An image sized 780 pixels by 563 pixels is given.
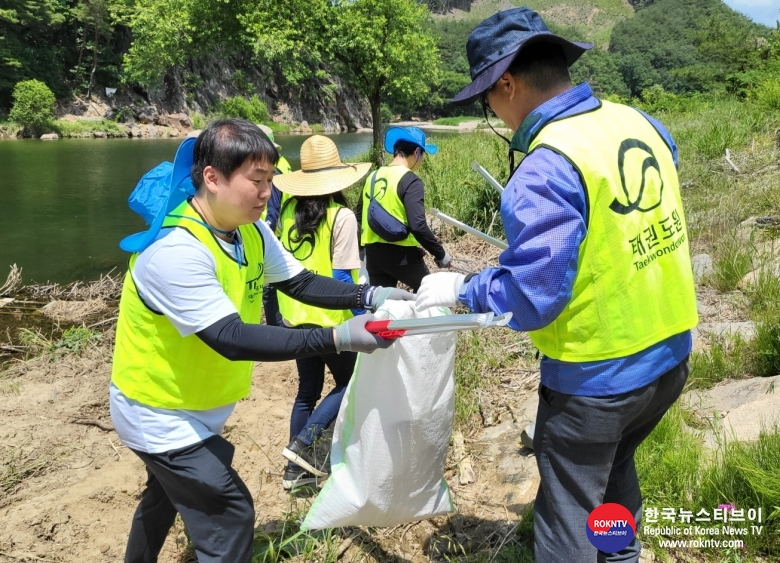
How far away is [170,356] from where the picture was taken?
173cm

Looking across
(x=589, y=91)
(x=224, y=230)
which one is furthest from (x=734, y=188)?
(x=224, y=230)

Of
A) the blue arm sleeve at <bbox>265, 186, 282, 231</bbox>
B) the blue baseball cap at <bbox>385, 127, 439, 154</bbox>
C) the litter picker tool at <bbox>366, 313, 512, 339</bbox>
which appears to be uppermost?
the blue baseball cap at <bbox>385, 127, 439, 154</bbox>

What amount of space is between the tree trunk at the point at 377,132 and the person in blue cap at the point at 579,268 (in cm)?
1168

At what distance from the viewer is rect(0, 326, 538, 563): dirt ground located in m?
2.41

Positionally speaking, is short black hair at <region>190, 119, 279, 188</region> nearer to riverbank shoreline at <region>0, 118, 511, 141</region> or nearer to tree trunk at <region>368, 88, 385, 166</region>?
tree trunk at <region>368, 88, 385, 166</region>

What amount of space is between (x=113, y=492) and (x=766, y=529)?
3.03 meters

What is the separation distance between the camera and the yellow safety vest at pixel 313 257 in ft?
9.70

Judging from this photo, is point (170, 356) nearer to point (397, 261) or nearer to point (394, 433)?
point (394, 433)

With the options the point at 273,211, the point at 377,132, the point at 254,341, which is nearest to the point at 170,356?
the point at 254,341

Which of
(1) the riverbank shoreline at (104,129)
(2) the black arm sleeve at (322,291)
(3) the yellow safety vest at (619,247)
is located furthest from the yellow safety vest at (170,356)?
(1) the riverbank shoreline at (104,129)

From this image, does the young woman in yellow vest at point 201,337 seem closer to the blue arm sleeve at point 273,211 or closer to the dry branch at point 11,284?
the blue arm sleeve at point 273,211

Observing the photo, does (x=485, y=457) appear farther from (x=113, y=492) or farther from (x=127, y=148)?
(x=127, y=148)

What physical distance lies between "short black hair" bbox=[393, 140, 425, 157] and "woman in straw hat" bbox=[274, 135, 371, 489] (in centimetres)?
98

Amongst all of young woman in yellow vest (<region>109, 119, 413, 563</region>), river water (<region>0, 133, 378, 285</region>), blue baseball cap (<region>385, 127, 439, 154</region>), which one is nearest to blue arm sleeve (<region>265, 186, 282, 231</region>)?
blue baseball cap (<region>385, 127, 439, 154</region>)
